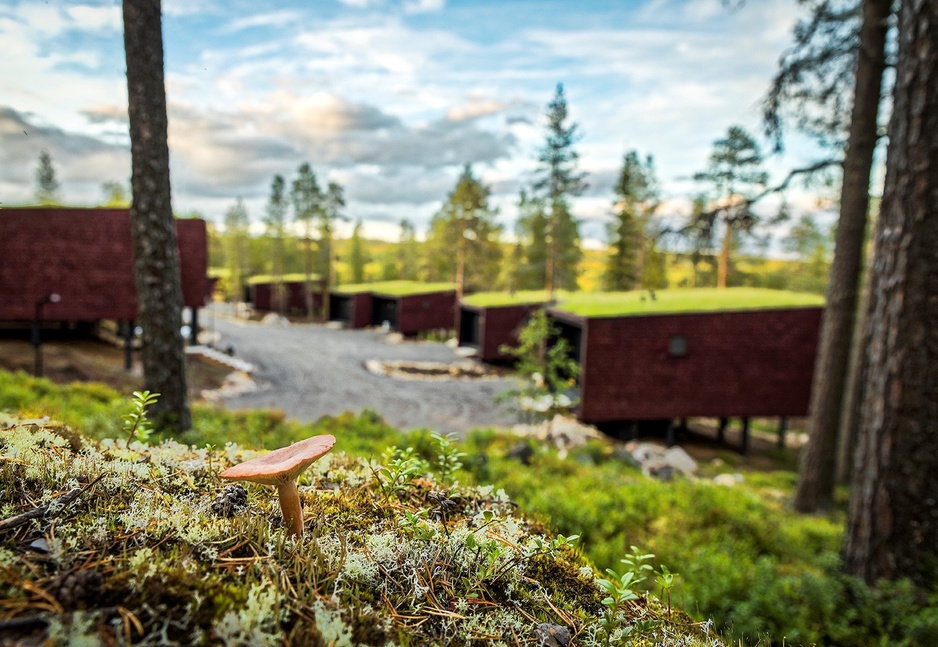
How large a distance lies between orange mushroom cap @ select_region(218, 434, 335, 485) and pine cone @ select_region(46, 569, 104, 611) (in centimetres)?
28

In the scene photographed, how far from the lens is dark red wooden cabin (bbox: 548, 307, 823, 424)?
15.6 meters

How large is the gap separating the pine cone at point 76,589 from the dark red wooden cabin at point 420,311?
34.6 m

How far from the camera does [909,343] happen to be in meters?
4.39

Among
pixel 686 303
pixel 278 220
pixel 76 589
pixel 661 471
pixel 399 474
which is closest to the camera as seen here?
pixel 76 589

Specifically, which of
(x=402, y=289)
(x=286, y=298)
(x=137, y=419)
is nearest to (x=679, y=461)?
(x=137, y=419)

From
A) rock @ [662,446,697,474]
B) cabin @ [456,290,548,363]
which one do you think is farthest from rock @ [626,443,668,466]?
cabin @ [456,290,548,363]

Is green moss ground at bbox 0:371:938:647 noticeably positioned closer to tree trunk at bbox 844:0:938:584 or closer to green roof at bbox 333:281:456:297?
tree trunk at bbox 844:0:938:584

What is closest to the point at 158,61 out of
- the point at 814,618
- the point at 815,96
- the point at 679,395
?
the point at 814,618

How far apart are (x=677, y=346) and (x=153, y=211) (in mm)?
14706

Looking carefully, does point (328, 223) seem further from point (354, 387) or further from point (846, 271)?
point (846, 271)

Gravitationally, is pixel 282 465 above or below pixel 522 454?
above

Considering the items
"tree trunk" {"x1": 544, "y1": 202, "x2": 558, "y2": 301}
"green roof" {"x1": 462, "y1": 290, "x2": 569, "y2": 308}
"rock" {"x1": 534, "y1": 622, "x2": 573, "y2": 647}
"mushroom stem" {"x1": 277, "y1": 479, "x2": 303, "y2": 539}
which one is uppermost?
"tree trunk" {"x1": 544, "y1": 202, "x2": 558, "y2": 301}

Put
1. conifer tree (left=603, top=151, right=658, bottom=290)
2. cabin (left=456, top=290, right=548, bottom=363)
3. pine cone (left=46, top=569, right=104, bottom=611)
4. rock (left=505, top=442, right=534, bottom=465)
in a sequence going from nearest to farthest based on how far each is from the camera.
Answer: pine cone (left=46, top=569, right=104, bottom=611) → rock (left=505, top=442, right=534, bottom=465) → cabin (left=456, top=290, right=548, bottom=363) → conifer tree (left=603, top=151, right=658, bottom=290)

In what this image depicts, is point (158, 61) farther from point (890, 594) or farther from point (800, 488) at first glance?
point (800, 488)
